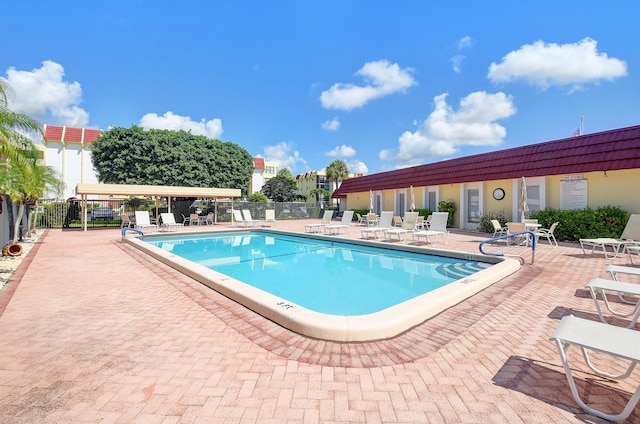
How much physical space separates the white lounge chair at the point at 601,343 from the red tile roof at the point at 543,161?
39.9 ft

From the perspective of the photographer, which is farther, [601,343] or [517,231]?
[517,231]

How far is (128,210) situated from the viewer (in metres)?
25.7

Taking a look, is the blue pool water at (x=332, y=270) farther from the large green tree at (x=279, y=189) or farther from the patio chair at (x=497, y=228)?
the large green tree at (x=279, y=189)

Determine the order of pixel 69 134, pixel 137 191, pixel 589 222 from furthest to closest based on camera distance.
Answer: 1. pixel 69 134
2. pixel 137 191
3. pixel 589 222

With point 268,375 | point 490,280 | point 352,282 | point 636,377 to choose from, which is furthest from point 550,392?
point 352,282

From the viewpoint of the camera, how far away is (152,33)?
40.4 ft

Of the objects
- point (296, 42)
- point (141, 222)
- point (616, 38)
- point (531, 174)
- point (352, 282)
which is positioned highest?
point (296, 42)

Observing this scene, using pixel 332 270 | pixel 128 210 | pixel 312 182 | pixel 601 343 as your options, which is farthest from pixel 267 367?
pixel 312 182

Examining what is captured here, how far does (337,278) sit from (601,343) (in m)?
5.56

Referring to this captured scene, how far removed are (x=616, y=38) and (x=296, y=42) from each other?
40.6 ft

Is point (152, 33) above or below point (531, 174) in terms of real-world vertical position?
above

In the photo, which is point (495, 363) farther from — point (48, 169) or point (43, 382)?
point (48, 169)

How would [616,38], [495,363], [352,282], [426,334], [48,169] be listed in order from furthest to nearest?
[48,169] < [616,38] < [352,282] < [426,334] < [495,363]

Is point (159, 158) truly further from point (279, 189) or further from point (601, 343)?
point (279, 189)
